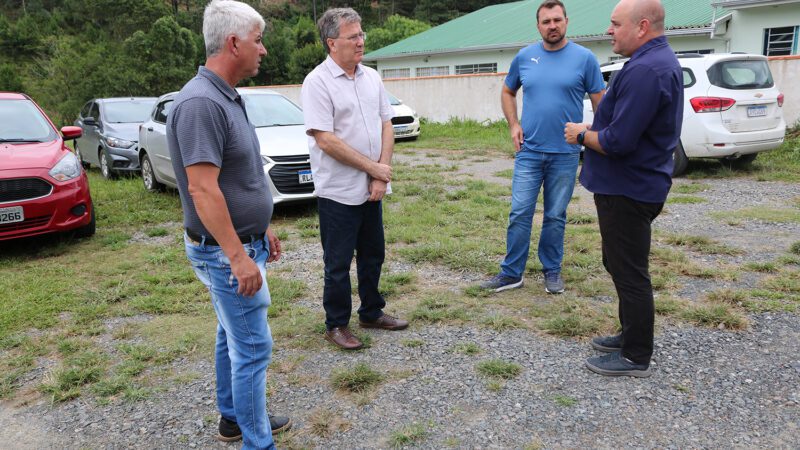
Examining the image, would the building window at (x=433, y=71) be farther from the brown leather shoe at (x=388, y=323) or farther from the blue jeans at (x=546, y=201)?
the brown leather shoe at (x=388, y=323)

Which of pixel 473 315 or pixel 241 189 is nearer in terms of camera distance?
pixel 241 189

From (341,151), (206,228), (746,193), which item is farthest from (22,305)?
(746,193)

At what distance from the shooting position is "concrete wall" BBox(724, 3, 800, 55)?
53.1ft

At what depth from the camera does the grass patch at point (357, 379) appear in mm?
3308

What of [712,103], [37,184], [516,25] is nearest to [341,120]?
[37,184]

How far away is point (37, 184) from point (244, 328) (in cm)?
472

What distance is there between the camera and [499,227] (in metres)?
6.54

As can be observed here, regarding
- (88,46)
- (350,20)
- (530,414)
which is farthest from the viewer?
(88,46)

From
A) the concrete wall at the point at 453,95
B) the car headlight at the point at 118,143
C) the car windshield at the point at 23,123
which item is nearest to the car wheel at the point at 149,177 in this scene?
the car headlight at the point at 118,143

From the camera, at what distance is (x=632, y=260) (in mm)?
3211

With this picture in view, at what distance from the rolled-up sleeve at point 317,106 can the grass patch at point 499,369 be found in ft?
5.35

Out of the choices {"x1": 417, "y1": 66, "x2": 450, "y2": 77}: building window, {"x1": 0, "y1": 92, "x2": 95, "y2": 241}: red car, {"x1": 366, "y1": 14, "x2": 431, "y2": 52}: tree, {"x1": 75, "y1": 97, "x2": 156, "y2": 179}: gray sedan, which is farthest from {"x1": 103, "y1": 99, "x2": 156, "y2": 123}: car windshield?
{"x1": 366, "y1": 14, "x2": 431, "y2": 52}: tree

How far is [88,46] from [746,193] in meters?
37.2

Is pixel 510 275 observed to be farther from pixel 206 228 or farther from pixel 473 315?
pixel 206 228
